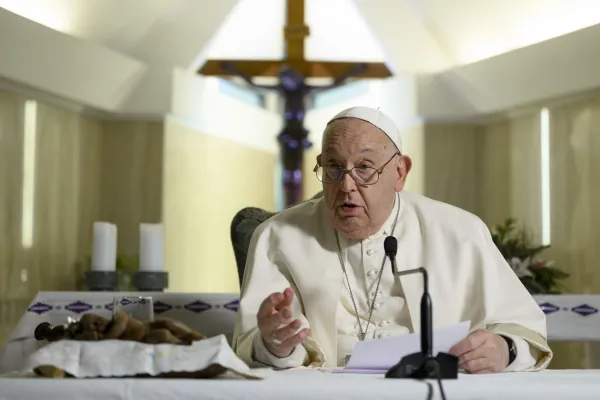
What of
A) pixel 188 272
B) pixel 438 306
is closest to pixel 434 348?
pixel 438 306

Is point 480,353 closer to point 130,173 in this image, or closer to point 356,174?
point 356,174

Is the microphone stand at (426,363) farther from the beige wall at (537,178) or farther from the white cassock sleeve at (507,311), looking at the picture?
the beige wall at (537,178)

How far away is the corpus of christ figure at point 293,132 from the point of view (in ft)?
24.3

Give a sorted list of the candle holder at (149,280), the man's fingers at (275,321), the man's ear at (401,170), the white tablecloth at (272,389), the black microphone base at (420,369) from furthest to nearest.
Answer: the candle holder at (149,280)
the man's ear at (401,170)
the man's fingers at (275,321)
the black microphone base at (420,369)
the white tablecloth at (272,389)

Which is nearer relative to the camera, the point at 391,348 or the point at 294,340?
the point at 391,348

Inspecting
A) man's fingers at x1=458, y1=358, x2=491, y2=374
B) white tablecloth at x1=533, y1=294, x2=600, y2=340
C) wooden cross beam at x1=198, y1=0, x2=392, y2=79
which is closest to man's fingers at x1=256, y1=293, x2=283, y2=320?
man's fingers at x1=458, y1=358, x2=491, y2=374

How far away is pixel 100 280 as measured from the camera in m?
5.24

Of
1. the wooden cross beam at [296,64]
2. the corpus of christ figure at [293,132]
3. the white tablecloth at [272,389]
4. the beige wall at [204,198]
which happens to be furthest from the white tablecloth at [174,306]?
the wooden cross beam at [296,64]

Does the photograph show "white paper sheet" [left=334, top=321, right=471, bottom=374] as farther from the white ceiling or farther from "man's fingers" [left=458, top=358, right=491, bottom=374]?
the white ceiling

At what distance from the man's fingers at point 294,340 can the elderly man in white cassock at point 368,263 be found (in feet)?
1.11

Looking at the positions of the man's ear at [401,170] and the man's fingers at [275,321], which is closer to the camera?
the man's fingers at [275,321]

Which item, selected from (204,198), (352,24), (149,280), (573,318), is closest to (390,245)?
(573,318)

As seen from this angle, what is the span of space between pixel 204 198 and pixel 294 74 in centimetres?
137

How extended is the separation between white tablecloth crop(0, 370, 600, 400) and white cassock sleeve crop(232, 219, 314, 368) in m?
0.87
